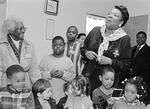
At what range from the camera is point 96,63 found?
3062 millimetres

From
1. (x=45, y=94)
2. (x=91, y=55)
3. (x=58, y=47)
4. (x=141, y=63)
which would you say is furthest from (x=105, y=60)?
(x=141, y=63)

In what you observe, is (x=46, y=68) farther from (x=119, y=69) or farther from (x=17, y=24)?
(x=119, y=69)

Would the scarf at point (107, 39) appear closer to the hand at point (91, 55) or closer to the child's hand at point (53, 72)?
the hand at point (91, 55)

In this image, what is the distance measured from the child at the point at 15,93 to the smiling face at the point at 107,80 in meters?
0.90

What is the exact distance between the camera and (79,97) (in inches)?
120

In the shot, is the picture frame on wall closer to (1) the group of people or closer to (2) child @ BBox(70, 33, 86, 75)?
(2) child @ BBox(70, 33, 86, 75)

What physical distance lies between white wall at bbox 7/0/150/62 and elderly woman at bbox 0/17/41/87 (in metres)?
1.76

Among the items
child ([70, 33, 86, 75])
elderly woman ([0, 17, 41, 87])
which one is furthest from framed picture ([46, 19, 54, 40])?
elderly woman ([0, 17, 41, 87])

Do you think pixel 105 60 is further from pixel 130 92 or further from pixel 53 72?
pixel 53 72

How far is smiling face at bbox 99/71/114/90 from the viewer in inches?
125

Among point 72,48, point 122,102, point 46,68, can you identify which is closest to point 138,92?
point 122,102

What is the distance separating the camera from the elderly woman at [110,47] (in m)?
2.94

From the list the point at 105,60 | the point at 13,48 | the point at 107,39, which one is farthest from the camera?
the point at 13,48

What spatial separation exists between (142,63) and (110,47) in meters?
2.52
